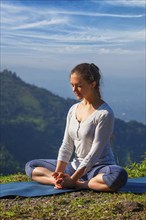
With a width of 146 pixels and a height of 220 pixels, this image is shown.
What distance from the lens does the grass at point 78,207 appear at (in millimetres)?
4539

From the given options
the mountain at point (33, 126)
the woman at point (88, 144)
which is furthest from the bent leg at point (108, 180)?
the mountain at point (33, 126)

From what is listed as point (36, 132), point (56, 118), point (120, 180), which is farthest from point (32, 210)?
point (56, 118)

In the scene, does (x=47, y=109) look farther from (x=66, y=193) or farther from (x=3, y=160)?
(x=66, y=193)

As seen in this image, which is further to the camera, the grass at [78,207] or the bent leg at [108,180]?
Result: the bent leg at [108,180]

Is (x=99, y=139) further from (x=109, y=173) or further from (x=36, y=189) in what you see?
(x=36, y=189)

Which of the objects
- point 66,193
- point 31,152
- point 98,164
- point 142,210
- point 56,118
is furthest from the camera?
point 56,118

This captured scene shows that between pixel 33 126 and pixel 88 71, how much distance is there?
8999 cm

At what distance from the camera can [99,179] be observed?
573cm

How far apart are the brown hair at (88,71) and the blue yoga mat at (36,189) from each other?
4.10 feet

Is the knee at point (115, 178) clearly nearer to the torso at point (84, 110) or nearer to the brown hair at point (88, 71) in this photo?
the torso at point (84, 110)

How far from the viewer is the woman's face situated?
19.0 feet

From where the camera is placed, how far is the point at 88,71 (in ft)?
19.1

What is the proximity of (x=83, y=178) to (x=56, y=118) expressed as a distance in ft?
329

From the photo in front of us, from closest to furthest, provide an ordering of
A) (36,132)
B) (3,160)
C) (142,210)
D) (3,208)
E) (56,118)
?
(142,210) < (3,208) < (3,160) < (36,132) < (56,118)
